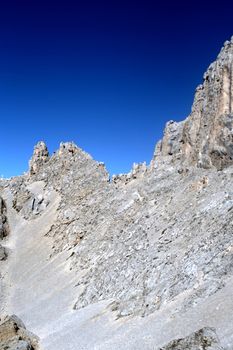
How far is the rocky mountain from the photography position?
2941cm

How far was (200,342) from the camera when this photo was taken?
2031cm

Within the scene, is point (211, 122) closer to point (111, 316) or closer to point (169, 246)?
point (169, 246)

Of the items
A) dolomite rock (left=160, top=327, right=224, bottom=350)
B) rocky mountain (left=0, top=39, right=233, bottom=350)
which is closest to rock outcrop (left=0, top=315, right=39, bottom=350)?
rocky mountain (left=0, top=39, right=233, bottom=350)

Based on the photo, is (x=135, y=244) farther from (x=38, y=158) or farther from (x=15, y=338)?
(x=38, y=158)

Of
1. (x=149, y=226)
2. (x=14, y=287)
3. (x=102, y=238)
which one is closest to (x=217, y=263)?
(x=149, y=226)

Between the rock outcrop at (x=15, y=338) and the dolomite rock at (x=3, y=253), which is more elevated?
the dolomite rock at (x=3, y=253)

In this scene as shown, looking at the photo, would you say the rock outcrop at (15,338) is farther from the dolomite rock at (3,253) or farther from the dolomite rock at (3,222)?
the dolomite rock at (3,222)

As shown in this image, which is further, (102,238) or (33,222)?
(33,222)

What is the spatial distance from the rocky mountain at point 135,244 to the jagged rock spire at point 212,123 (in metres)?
0.17

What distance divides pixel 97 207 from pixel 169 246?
30.2 m

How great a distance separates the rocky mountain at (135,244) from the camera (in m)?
29.4

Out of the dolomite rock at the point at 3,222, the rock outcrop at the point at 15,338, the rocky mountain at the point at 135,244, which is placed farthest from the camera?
the dolomite rock at the point at 3,222

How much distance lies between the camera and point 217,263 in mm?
31938

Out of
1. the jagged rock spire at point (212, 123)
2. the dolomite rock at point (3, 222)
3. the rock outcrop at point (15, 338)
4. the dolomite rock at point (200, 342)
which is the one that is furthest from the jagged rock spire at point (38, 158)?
the dolomite rock at point (200, 342)
